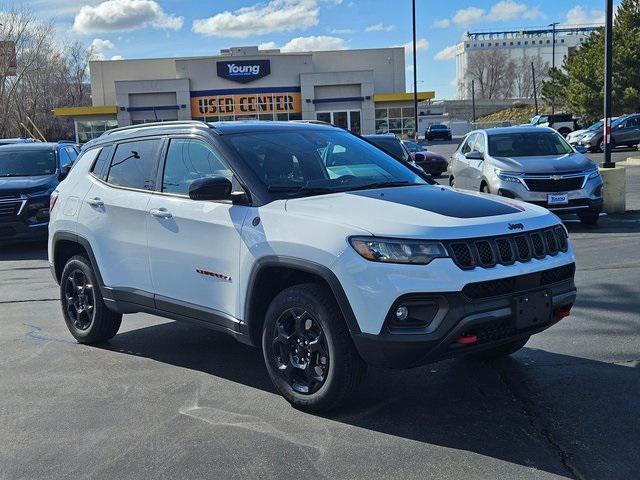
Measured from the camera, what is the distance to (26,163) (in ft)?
43.1

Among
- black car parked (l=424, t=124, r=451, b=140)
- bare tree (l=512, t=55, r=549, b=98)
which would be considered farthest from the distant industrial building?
black car parked (l=424, t=124, r=451, b=140)

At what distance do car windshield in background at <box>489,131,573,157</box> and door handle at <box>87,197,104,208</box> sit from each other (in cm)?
814

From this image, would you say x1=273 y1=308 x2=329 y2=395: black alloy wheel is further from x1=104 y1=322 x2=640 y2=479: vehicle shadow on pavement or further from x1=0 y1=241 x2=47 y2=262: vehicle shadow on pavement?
x1=0 y1=241 x2=47 y2=262: vehicle shadow on pavement

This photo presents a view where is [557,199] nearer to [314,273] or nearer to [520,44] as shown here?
[314,273]

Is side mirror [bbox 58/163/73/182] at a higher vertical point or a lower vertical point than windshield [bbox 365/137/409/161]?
lower

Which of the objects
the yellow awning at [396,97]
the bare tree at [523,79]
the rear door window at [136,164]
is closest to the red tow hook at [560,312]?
the rear door window at [136,164]

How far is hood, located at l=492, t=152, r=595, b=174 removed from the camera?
11.3m

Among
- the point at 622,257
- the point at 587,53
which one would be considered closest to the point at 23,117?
the point at 587,53

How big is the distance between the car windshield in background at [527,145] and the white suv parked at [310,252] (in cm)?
726

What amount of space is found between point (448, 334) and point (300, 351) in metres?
1.00

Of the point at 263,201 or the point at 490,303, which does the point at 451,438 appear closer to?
the point at 490,303

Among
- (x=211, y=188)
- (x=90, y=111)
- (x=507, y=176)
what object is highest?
(x=90, y=111)

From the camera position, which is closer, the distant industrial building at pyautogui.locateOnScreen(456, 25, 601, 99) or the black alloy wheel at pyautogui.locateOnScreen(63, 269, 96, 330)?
the black alloy wheel at pyautogui.locateOnScreen(63, 269, 96, 330)

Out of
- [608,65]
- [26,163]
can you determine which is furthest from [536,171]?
[26,163]
